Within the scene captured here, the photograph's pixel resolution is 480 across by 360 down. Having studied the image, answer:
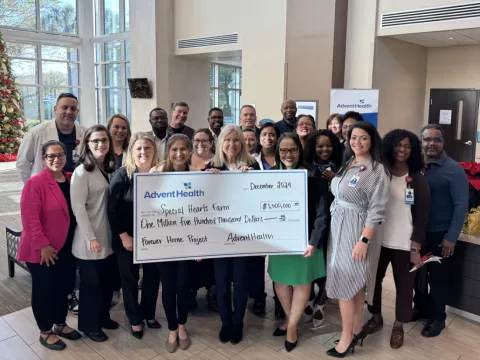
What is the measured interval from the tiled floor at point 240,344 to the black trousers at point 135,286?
0.18 m

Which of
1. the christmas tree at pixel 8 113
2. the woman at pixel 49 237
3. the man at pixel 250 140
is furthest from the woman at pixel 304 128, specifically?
→ the christmas tree at pixel 8 113

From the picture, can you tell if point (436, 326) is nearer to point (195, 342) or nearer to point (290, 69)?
point (195, 342)

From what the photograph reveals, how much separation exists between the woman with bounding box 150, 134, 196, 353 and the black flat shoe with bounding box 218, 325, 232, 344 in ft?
0.84

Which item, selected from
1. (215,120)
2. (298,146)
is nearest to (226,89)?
(215,120)

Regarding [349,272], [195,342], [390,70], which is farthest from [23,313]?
[390,70]

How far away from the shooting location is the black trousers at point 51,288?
8.66 feet

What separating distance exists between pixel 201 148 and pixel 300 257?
122cm

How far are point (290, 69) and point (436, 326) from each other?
5.71 m

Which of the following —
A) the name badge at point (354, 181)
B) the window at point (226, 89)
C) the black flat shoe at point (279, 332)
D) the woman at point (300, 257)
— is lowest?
the black flat shoe at point (279, 332)

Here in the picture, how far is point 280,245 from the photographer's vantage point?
8.81 feet

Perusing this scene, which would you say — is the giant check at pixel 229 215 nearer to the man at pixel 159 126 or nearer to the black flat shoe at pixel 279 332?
the black flat shoe at pixel 279 332

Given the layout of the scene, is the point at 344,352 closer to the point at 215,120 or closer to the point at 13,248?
the point at 215,120

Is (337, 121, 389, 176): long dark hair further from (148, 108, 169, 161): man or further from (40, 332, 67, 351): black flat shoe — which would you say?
(40, 332, 67, 351): black flat shoe

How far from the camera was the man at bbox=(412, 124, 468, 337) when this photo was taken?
9.21 ft
